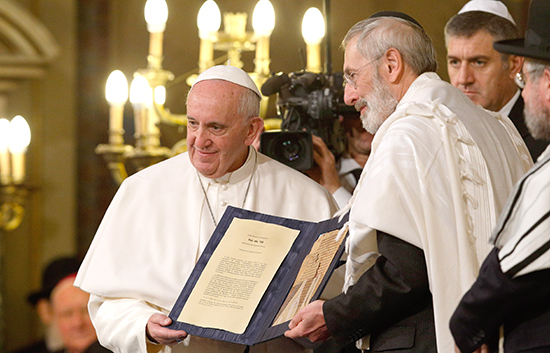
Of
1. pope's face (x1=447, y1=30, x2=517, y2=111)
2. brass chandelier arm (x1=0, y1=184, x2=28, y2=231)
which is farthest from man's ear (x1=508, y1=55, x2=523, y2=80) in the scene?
brass chandelier arm (x1=0, y1=184, x2=28, y2=231)

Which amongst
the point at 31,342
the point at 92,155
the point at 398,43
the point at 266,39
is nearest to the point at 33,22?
the point at 92,155

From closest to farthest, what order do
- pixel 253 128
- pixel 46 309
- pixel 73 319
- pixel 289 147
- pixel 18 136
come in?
pixel 253 128 < pixel 289 147 < pixel 73 319 < pixel 46 309 < pixel 18 136

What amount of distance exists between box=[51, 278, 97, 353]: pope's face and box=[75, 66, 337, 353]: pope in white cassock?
1.48m

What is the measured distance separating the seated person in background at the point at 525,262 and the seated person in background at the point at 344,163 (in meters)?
1.62

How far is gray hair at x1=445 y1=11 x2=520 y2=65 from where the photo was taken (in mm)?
3281

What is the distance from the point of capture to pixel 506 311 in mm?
1564

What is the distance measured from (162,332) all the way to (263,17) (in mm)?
2146

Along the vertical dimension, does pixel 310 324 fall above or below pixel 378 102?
below

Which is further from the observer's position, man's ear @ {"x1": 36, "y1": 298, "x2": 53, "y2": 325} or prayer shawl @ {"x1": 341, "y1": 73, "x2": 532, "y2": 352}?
man's ear @ {"x1": 36, "y1": 298, "x2": 53, "y2": 325}

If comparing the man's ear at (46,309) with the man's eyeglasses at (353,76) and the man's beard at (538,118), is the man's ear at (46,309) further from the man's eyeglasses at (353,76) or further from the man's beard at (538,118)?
the man's beard at (538,118)

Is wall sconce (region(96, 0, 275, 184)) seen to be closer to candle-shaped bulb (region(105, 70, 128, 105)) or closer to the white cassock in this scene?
candle-shaped bulb (region(105, 70, 128, 105))

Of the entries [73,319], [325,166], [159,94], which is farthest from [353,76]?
[73,319]

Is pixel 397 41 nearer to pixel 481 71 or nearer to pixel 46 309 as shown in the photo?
pixel 481 71

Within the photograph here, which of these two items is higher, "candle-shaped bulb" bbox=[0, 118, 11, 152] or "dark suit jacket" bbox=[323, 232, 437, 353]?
"candle-shaped bulb" bbox=[0, 118, 11, 152]
